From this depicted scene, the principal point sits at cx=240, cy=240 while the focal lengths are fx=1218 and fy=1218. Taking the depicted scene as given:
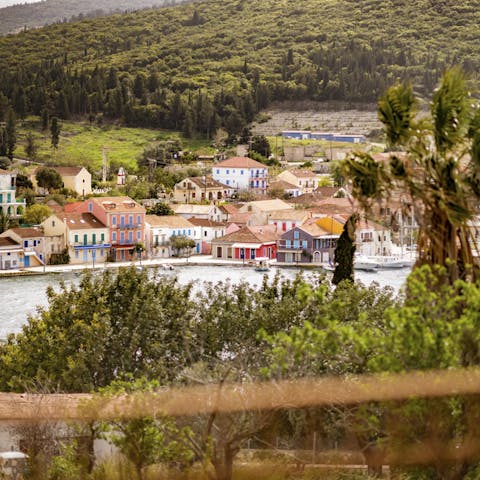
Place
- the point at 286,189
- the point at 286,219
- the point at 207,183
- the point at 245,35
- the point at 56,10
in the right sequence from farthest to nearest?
the point at 56,10, the point at 245,35, the point at 286,189, the point at 207,183, the point at 286,219

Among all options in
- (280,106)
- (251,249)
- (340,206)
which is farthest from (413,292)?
(280,106)

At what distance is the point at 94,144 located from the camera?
37312mm

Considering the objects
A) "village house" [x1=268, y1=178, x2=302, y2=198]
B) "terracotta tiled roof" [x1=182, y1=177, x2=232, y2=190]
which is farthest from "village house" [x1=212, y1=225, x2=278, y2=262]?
"village house" [x1=268, y1=178, x2=302, y2=198]

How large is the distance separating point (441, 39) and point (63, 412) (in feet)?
184

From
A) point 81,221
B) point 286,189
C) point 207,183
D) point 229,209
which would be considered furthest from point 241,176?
point 81,221

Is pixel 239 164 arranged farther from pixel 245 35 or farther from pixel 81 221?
pixel 245 35

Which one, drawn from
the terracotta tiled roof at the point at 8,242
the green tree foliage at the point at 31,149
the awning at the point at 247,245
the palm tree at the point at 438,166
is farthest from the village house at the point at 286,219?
the palm tree at the point at 438,166

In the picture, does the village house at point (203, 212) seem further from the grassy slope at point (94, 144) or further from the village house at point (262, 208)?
the grassy slope at point (94, 144)

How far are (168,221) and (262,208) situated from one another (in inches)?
110

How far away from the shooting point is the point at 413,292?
8.66 feet

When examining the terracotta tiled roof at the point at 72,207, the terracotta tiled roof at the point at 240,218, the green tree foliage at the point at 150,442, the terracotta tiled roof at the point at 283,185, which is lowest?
the terracotta tiled roof at the point at 283,185

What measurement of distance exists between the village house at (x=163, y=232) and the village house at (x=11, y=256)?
114 inches

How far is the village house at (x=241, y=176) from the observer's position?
2967cm

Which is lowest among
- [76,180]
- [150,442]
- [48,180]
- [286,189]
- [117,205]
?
[286,189]
